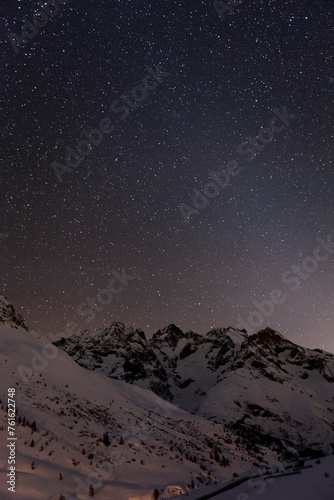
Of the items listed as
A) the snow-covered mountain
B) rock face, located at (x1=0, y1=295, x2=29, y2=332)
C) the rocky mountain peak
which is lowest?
the snow-covered mountain

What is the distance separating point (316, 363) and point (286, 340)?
2771 cm

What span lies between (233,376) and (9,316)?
96941mm

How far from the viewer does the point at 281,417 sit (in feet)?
313

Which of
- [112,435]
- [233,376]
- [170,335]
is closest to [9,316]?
[112,435]

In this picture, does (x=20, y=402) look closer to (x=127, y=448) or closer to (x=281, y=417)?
(x=127, y=448)

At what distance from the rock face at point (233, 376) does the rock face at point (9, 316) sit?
49.1 m

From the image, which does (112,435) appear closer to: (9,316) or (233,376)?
(9,316)

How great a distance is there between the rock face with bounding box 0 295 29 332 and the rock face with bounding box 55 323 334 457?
161 ft

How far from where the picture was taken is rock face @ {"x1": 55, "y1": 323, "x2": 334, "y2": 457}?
8794 cm

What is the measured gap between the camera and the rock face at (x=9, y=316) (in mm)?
36875

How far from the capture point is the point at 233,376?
119 metres

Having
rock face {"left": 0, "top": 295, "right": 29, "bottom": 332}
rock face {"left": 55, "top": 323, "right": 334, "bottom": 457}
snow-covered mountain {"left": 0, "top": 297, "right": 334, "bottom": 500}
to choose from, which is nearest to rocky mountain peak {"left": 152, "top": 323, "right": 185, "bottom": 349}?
rock face {"left": 55, "top": 323, "right": 334, "bottom": 457}

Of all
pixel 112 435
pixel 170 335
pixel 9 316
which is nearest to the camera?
pixel 112 435

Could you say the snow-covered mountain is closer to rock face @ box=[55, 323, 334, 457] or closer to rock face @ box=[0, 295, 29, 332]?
rock face @ box=[0, 295, 29, 332]
